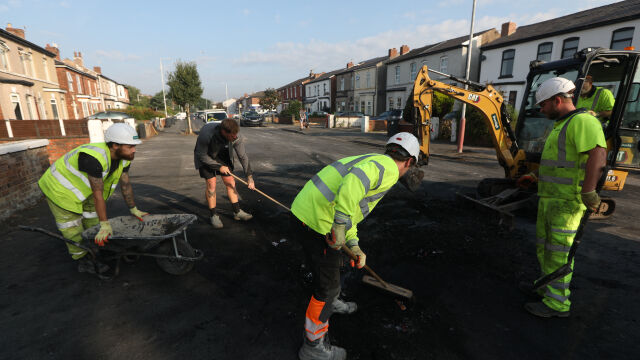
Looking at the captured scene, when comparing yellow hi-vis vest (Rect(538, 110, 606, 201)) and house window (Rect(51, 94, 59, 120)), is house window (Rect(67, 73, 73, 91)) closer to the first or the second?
house window (Rect(51, 94, 59, 120))

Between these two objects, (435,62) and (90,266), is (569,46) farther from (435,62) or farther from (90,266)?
(90,266)

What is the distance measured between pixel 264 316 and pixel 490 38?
93.7ft

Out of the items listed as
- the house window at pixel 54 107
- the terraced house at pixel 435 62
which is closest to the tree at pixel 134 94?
the house window at pixel 54 107

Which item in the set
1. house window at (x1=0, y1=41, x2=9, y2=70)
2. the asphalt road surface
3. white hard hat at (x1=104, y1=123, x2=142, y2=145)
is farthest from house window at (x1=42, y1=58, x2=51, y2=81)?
white hard hat at (x1=104, y1=123, x2=142, y2=145)

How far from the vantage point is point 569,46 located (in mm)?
17984

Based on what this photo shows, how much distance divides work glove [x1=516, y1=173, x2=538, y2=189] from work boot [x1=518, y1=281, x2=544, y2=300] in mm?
2769

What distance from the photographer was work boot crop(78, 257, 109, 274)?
142 inches

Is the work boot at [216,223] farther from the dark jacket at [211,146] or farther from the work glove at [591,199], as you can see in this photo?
the work glove at [591,199]

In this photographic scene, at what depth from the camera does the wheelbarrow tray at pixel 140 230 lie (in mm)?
3439

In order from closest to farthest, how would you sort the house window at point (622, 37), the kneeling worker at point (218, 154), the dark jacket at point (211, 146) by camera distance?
the kneeling worker at point (218, 154) → the dark jacket at point (211, 146) → the house window at point (622, 37)

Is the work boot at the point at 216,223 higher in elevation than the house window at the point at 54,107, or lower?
lower

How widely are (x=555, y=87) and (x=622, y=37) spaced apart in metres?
19.6

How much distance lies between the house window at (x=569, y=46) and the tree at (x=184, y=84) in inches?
1058

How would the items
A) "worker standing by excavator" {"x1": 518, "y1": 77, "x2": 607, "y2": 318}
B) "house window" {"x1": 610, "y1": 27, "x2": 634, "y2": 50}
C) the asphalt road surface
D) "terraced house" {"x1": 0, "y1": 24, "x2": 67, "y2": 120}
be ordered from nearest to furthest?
1. the asphalt road surface
2. "worker standing by excavator" {"x1": 518, "y1": 77, "x2": 607, "y2": 318}
3. "house window" {"x1": 610, "y1": 27, "x2": 634, "y2": 50}
4. "terraced house" {"x1": 0, "y1": 24, "x2": 67, "y2": 120}
